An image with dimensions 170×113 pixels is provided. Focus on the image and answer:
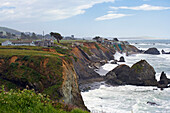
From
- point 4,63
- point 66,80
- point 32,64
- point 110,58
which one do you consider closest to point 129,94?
point 66,80

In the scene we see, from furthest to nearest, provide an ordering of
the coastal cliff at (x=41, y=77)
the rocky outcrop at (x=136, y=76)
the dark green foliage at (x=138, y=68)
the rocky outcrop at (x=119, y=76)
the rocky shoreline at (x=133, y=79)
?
→ 1. the dark green foliage at (x=138, y=68)
2. the rocky outcrop at (x=119, y=76)
3. the rocky outcrop at (x=136, y=76)
4. the rocky shoreline at (x=133, y=79)
5. the coastal cliff at (x=41, y=77)

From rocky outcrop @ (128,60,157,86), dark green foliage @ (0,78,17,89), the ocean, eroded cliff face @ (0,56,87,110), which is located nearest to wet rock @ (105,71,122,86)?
the ocean

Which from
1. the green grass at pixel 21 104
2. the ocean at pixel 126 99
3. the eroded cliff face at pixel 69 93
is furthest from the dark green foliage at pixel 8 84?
the green grass at pixel 21 104

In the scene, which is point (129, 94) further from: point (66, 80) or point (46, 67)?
point (46, 67)

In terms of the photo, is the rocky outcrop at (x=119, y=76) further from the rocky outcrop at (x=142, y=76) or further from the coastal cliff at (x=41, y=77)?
the coastal cliff at (x=41, y=77)

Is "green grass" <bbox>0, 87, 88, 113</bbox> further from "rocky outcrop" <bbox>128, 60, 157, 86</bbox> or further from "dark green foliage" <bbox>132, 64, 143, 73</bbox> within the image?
"dark green foliage" <bbox>132, 64, 143, 73</bbox>

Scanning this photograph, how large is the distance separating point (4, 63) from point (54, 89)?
11620mm

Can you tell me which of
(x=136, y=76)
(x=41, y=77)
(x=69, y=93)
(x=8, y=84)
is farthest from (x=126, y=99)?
(x=8, y=84)

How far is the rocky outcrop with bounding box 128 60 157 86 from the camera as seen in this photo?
40.2 meters

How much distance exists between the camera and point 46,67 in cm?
2809

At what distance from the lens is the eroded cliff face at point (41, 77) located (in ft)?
80.0

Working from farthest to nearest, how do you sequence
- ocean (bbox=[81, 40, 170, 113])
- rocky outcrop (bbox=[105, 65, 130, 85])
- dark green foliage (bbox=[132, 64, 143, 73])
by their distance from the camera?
dark green foliage (bbox=[132, 64, 143, 73]), rocky outcrop (bbox=[105, 65, 130, 85]), ocean (bbox=[81, 40, 170, 113])

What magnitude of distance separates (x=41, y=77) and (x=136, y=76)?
24.6 m

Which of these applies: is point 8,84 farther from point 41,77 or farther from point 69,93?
point 69,93
